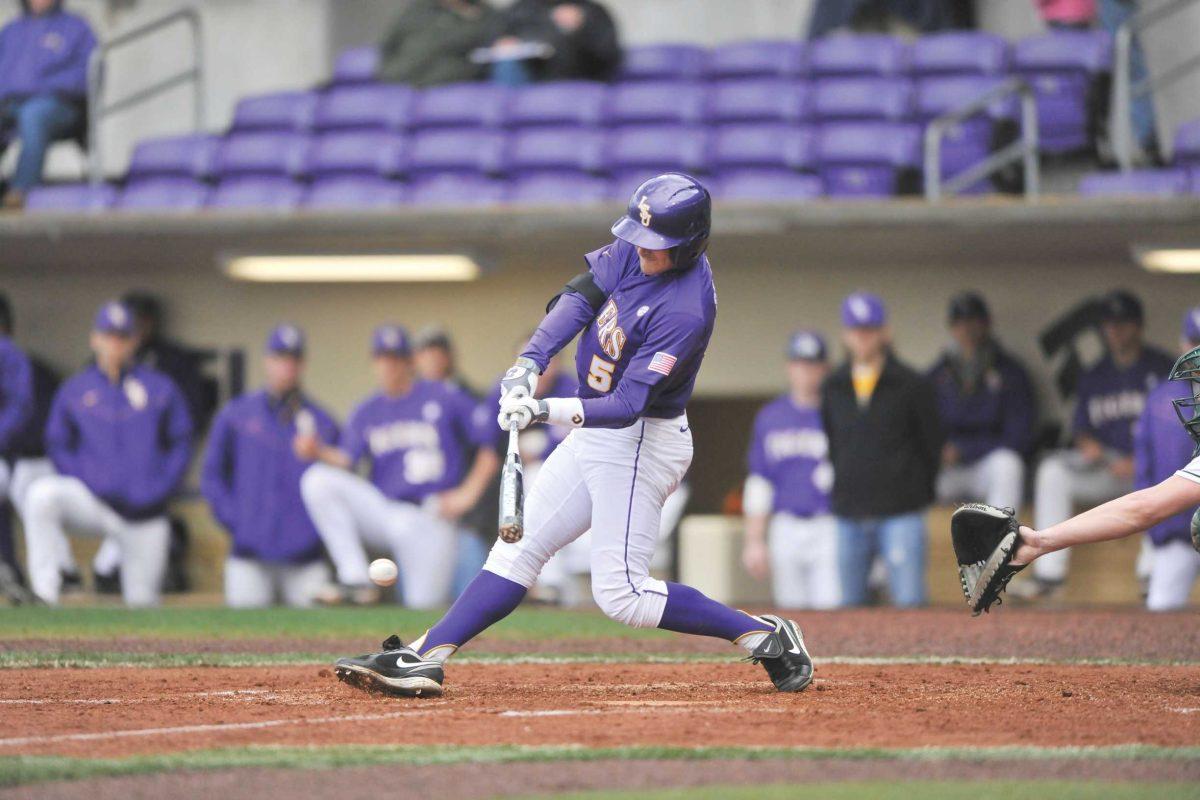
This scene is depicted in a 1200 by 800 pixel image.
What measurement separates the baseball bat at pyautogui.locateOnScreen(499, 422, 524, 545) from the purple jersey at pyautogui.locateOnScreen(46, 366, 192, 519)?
539cm

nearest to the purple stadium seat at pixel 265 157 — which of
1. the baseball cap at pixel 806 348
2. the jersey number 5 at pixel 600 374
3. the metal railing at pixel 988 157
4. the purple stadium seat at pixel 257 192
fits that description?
the purple stadium seat at pixel 257 192

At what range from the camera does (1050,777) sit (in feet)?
11.0

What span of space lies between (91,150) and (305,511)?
2997mm

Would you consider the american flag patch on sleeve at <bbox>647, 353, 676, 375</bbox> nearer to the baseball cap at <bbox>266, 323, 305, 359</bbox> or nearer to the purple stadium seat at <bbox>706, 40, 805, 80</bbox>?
the baseball cap at <bbox>266, 323, 305, 359</bbox>

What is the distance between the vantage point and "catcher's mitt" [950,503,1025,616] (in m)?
4.60

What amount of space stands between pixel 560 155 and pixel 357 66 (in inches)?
97.8

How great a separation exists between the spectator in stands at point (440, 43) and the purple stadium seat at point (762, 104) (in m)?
1.76

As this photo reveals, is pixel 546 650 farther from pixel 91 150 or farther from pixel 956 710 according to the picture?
pixel 91 150

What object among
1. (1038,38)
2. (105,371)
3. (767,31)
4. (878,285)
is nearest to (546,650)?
(105,371)

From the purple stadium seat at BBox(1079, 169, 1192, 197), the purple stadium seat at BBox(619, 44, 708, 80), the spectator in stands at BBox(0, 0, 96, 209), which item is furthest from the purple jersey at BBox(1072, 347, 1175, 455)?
the spectator in stands at BBox(0, 0, 96, 209)

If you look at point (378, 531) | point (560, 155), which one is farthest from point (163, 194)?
point (378, 531)

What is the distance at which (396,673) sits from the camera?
4.43m

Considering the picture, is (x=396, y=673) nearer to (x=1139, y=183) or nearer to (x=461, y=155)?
(x=1139, y=183)

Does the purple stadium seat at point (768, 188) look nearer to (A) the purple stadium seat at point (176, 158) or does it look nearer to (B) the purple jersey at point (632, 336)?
(A) the purple stadium seat at point (176, 158)
